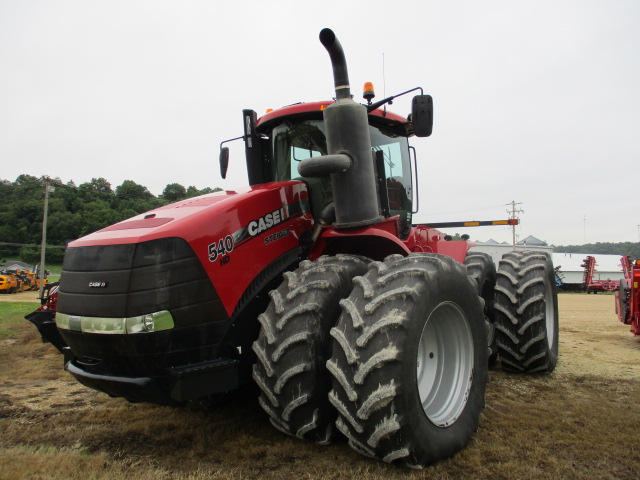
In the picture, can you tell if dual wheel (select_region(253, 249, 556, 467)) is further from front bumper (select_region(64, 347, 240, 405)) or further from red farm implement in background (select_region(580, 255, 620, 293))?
red farm implement in background (select_region(580, 255, 620, 293))

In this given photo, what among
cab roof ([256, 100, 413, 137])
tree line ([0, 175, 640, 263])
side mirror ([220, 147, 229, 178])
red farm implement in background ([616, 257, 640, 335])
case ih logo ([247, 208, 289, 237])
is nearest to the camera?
case ih logo ([247, 208, 289, 237])

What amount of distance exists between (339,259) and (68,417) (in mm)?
2538

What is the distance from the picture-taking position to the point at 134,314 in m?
2.77

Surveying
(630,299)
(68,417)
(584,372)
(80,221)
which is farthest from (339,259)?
(80,221)

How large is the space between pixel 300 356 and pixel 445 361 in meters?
1.20

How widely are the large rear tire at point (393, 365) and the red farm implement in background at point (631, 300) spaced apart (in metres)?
6.08

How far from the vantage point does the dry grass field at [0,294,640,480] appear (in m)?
2.73

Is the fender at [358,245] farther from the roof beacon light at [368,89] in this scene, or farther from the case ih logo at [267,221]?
the roof beacon light at [368,89]

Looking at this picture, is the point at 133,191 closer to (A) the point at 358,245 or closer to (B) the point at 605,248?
(A) the point at 358,245

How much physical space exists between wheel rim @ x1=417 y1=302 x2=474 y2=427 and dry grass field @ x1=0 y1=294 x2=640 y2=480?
311 mm

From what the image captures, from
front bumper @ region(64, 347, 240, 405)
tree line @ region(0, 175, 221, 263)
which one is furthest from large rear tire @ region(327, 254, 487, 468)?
tree line @ region(0, 175, 221, 263)

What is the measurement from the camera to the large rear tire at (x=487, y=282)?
16.9 ft

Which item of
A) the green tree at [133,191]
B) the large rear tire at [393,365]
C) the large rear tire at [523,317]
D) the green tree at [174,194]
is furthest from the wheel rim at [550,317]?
the green tree at [133,191]

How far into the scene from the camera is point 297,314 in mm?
2895
